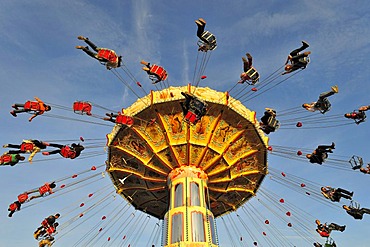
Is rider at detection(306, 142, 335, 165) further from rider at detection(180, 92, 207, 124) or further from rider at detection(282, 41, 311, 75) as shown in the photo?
rider at detection(180, 92, 207, 124)

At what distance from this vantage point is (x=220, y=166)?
19891 millimetres

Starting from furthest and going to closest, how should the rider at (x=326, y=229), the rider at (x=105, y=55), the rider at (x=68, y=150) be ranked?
the rider at (x=326, y=229) → the rider at (x=68, y=150) → the rider at (x=105, y=55)

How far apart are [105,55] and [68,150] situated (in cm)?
538

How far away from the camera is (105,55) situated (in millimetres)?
15359

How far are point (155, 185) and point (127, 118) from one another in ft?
19.0

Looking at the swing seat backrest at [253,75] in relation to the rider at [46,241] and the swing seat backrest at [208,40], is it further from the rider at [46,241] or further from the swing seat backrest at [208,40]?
the rider at [46,241]

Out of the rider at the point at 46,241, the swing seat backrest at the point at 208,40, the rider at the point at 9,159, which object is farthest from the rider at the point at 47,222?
the swing seat backrest at the point at 208,40

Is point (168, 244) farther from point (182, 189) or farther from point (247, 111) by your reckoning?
point (247, 111)

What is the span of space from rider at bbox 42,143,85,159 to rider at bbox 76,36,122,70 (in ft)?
15.2

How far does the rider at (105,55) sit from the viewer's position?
1490 centimetres

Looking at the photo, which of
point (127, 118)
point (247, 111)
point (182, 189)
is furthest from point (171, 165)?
point (247, 111)

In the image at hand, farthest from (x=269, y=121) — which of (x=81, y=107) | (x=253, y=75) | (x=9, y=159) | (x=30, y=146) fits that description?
(x=9, y=159)

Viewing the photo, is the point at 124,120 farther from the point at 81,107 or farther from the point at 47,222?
the point at 47,222

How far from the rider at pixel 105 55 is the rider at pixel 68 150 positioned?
4629 mm
